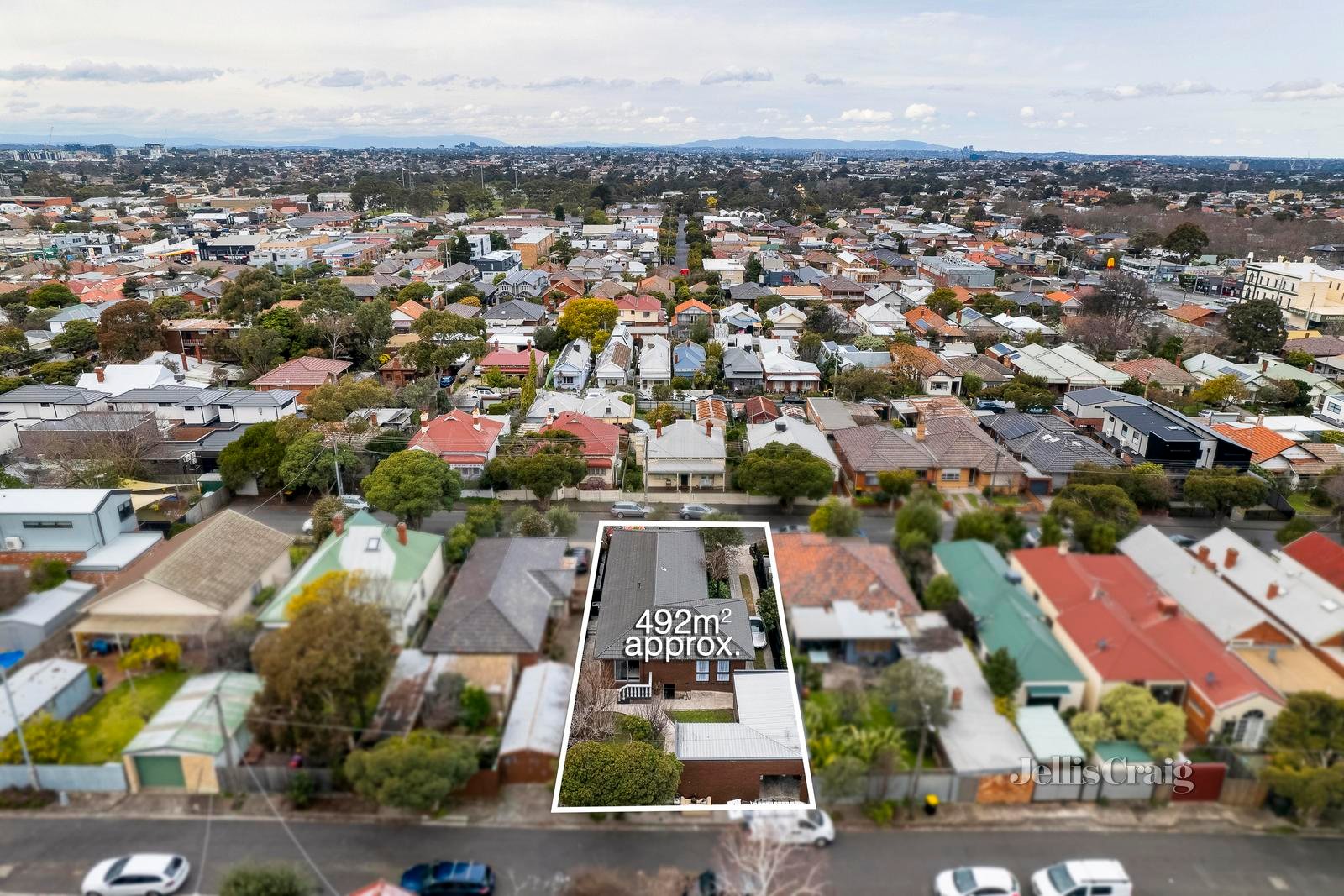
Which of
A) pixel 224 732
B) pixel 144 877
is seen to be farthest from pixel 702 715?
pixel 144 877

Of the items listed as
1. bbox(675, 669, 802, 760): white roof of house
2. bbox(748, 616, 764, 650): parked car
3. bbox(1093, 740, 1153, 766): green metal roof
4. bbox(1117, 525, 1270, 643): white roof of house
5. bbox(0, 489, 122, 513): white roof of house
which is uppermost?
bbox(1117, 525, 1270, 643): white roof of house

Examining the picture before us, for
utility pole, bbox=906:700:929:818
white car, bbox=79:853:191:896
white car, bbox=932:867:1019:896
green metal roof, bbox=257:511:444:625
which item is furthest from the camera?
green metal roof, bbox=257:511:444:625

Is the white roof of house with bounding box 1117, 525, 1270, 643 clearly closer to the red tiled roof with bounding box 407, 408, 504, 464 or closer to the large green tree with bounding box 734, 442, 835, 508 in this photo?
the large green tree with bounding box 734, 442, 835, 508

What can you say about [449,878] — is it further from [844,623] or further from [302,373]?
[302,373]

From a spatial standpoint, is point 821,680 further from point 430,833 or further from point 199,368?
point 199,368

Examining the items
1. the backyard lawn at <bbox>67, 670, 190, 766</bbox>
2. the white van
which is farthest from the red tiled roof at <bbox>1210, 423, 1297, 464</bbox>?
the backyard lawn at <bbox>67, 670, 190, 766</bbox>

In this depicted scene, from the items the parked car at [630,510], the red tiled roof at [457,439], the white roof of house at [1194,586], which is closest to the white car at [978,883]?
the white roof of house at [1194,586]

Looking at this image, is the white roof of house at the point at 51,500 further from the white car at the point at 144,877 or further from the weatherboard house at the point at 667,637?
the weatherboard house at the point at 667,637
